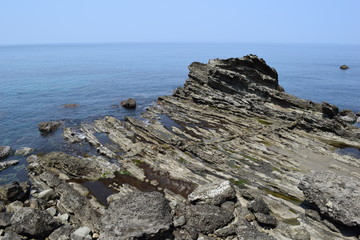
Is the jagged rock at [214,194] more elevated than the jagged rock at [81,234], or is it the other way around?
the jagged rock at [214,194]

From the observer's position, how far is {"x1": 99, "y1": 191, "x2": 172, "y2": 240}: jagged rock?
18297 millimetres

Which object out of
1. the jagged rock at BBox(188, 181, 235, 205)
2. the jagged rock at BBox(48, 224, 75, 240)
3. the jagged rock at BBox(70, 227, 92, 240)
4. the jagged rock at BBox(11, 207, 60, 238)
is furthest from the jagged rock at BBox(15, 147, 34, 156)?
the jagged rock at BBox(188, 181, 235, 205)

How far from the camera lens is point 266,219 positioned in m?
21.2

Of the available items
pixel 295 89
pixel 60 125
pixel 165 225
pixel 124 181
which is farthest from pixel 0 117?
pixel 295 89

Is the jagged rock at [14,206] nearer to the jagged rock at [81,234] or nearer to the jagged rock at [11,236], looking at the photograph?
the jagged rock at [11,236]

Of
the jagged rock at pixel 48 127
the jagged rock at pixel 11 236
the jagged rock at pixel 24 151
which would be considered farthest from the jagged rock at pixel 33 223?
the jagged rock at pixel 48 127

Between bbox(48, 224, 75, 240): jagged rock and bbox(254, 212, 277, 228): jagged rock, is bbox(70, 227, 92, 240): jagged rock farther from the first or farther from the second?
bbox(254, 212, 277, 228): jagged rock

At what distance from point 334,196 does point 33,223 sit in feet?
79.1

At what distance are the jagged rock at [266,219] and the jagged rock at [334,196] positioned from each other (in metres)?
4.28

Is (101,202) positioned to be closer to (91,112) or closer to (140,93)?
(91,112)

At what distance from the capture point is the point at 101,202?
83.3ft

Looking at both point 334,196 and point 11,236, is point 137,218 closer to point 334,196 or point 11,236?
point 11,236

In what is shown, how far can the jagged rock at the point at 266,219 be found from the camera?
21.0 m

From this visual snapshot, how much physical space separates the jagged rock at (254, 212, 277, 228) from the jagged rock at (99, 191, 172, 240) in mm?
7426
